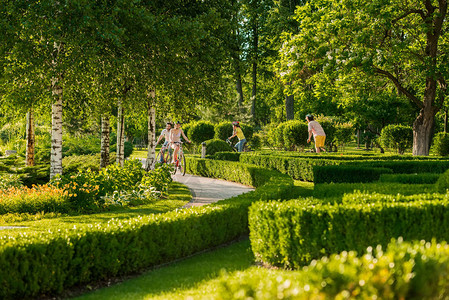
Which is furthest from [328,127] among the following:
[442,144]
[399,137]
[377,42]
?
[377,42]

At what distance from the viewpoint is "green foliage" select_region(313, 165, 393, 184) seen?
35.6ft

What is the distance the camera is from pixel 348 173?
11.2 metres

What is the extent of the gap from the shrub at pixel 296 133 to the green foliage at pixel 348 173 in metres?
14.5

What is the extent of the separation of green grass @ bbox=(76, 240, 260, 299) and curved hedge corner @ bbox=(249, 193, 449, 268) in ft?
1.61

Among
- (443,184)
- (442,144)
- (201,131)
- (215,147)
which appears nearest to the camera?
(443,184)

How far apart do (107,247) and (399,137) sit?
25.8 m

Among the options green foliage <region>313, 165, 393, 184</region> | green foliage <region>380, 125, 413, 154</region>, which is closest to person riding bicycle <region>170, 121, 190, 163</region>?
green foliage <region>313, 165, 393, 184</region>

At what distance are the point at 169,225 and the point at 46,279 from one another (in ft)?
5.86

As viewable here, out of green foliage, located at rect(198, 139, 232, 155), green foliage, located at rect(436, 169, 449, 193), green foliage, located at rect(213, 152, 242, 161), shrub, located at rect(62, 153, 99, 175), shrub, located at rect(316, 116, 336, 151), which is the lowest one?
shrub, located at rect(62, 153, 99, 175)

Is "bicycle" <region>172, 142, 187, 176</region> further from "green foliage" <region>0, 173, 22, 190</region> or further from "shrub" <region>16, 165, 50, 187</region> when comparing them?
"green foliage" <region>0, 173, 22, 190</region>

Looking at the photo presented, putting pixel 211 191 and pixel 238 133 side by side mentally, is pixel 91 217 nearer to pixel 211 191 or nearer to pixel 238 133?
pixel 211 191

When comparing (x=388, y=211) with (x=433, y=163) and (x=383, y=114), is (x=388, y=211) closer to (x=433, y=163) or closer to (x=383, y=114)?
(x=433, y=163)

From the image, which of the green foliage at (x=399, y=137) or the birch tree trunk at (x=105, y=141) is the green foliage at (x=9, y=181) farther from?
the green foliage at (x=399, y=137)

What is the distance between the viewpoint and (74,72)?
11094 millimetres
